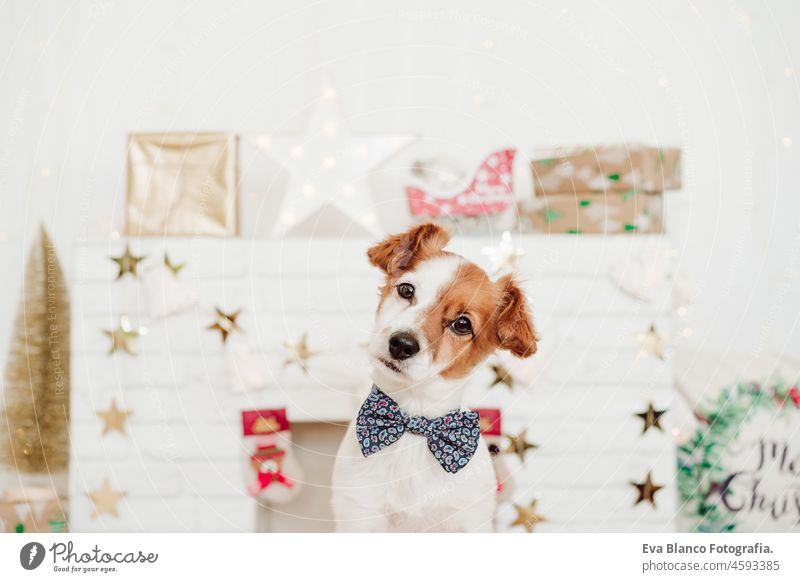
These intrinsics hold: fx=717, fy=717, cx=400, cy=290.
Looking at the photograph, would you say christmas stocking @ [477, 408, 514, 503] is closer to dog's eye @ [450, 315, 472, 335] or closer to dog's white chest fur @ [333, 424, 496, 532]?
dog's white chest fur @ [333, 424, 496, 532]

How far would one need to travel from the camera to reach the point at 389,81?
1852 mm

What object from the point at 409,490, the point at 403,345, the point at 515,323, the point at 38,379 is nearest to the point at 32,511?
the point at 38,379

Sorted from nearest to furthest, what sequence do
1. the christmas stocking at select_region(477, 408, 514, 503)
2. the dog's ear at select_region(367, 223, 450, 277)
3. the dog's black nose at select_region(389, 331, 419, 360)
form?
the dog's black nose at select_region(389, 331, 419, 360)
the dog's ear at select_region(367, 223, 450, 277)
the christmas stocking at select_region(477, 408, 514, 503)

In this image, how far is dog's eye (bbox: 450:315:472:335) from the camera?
1290 mm

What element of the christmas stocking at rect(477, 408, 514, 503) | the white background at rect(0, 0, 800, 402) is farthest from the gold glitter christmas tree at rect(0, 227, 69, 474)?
the christmas stocking at rect(477, 408, 514, 503)

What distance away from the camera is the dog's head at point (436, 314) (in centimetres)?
124

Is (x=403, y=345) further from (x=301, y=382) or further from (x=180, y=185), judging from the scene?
(x=180, y=185)

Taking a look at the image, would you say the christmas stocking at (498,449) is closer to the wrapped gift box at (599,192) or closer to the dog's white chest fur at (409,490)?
the dog's white chest fur at (409,490)

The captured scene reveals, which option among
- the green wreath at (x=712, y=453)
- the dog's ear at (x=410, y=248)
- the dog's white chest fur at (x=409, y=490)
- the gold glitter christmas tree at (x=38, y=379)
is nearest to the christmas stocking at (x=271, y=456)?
the dog's white chest fur at (x=409, y=490)

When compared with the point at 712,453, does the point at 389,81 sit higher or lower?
higher

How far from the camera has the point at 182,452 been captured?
178cm

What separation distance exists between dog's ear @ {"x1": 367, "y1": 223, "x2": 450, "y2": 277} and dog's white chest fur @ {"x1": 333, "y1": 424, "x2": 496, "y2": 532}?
0.32 meters

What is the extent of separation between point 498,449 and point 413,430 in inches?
18.6
